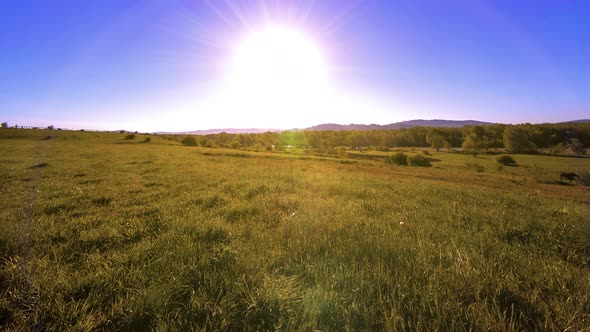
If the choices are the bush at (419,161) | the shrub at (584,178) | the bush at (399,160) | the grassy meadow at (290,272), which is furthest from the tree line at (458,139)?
the grassy meadow at (290,272)

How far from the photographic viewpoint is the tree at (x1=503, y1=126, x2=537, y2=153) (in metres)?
112

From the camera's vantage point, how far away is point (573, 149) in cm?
9881

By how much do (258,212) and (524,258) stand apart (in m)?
5.25

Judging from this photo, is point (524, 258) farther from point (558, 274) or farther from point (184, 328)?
point (184, 328)

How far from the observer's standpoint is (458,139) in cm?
16188

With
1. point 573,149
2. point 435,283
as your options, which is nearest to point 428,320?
point 435,283

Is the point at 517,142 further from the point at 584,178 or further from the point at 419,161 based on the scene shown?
the point at 584,178

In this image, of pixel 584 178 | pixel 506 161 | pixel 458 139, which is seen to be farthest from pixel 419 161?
pixel 458 139

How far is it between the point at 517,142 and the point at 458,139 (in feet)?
157

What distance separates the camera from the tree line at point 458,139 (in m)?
112

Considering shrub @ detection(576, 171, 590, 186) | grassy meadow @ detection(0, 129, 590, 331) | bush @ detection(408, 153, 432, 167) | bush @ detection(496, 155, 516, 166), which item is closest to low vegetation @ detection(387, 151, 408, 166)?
bush @ detection(408, 153, 432, 167)

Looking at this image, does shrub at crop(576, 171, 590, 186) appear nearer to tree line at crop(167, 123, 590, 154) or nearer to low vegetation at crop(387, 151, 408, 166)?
low vegetation at crop(387, 151, 408, 166)

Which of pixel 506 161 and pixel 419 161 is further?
pixel 506 161

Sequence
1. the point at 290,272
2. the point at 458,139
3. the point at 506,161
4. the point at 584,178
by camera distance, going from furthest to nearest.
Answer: the point at 458,139
the point at 506,161
the point at 584,178
the point at 290,272
